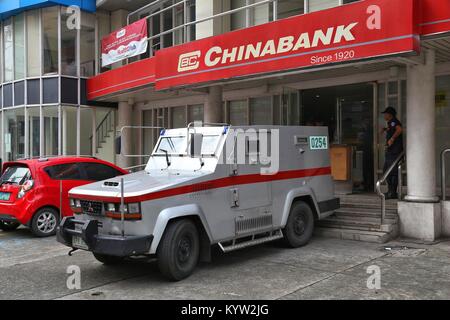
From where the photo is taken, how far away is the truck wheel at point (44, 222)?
31.1 ft

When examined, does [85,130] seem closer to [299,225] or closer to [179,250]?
[299,225]

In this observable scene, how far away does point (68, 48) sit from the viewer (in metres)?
17.2

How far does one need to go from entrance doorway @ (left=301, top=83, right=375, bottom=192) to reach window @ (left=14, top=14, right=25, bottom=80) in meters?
10.7

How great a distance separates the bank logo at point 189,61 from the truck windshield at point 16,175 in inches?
170

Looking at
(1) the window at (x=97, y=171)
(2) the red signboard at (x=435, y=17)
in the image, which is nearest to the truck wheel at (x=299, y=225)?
(2) the red signboard at (x=435, y=17)

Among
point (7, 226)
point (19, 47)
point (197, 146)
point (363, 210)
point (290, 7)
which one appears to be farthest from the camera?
point (19, 47)

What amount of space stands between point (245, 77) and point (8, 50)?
1236 cm

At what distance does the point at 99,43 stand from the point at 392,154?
40.5ft

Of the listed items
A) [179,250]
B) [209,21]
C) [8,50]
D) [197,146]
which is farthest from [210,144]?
[8,50]

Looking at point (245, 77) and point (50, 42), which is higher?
point (50, 42)

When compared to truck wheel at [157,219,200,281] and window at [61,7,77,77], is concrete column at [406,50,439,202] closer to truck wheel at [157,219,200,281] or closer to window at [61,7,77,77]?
truck wheel at [157,219,200,281]

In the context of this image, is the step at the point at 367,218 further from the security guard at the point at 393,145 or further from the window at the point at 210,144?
the window at the point at 210,144

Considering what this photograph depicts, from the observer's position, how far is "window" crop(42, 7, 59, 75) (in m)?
17.0
